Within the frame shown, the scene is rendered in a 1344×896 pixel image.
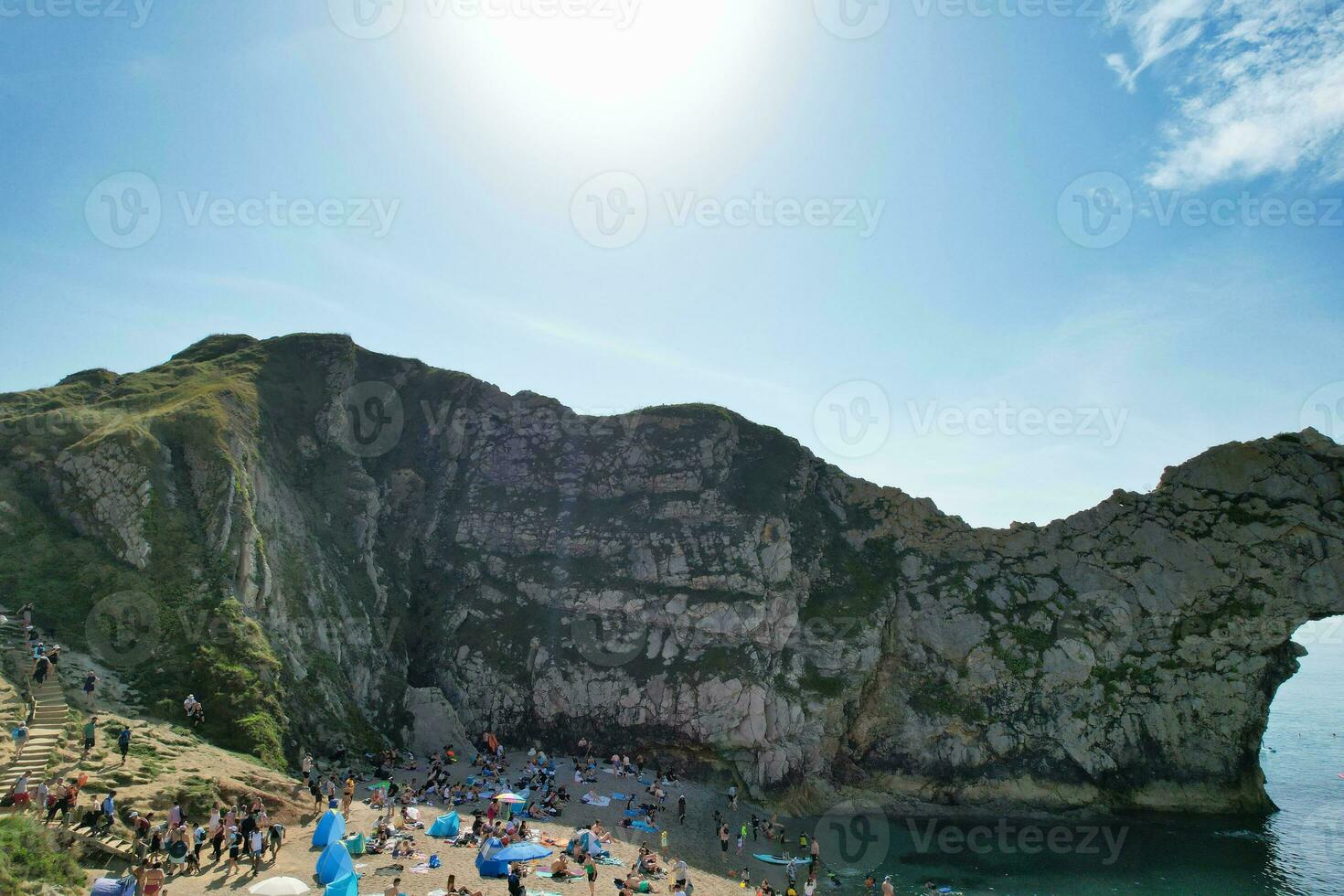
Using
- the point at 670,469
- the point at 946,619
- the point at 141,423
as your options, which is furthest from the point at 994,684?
the point at 141,423

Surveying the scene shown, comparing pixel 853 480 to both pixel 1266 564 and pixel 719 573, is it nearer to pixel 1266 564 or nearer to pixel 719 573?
pixel 719 573

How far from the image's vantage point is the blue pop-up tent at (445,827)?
1412 inches

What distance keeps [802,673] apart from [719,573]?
35.3ft

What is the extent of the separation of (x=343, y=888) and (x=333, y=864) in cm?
181

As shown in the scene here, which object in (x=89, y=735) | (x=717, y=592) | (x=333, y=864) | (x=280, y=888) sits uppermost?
(x=717, y=592)

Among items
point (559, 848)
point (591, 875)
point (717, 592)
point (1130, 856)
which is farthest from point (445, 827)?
point (1130, 856)

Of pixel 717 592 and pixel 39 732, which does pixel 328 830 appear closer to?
pixel 39 732

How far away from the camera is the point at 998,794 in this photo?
54.0 meters

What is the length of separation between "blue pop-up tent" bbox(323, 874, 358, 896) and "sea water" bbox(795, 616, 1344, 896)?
2373 cm

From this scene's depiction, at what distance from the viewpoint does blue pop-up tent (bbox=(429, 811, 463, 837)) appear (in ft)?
118

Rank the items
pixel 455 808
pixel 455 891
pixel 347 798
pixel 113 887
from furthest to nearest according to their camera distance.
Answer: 1. pixel 455 808
2. pixel 347 798
3. pixel 455 891
4. pixel 113 887

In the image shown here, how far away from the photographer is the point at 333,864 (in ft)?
91.6

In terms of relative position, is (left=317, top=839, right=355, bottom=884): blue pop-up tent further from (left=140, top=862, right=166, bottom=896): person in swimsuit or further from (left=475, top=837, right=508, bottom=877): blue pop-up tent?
(left=475, top=837, right=508, bottom=877): blue pop-up tent

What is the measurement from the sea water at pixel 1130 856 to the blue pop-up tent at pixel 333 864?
2371 cm
